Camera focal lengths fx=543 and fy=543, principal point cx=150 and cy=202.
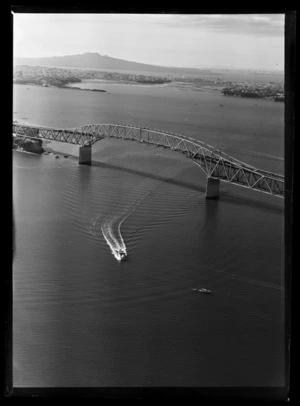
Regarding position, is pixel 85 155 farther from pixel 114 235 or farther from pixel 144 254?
pixel 144 254

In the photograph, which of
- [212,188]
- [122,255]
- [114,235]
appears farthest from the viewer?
[212,188]

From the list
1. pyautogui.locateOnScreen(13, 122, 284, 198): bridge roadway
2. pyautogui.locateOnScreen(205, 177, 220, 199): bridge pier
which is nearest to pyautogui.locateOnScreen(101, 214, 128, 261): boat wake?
pyautogui.locateOnScreen(13, 122, 284, 198): bridge roadway

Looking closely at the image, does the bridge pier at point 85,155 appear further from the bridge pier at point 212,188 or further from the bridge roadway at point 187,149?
the bridge pier at point 212,188

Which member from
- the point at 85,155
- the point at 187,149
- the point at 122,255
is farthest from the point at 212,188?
the point at 122,255

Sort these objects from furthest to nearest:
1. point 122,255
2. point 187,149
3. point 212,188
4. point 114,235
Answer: point 212,188, point 187,149, point 114,235, point 122,255

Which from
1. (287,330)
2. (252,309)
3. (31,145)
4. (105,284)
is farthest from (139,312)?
(287,330)

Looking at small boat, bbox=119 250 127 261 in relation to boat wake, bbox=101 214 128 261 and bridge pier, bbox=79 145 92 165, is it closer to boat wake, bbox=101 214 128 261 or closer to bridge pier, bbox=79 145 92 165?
boat wake, bbox=101 214 128 261
